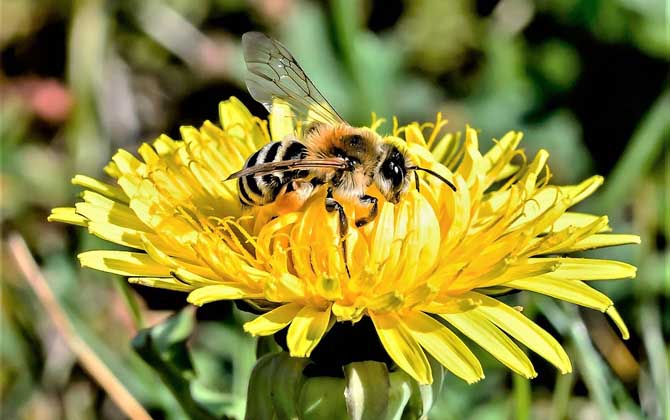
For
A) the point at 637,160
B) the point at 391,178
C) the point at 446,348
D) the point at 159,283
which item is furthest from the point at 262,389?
the point at 637,160

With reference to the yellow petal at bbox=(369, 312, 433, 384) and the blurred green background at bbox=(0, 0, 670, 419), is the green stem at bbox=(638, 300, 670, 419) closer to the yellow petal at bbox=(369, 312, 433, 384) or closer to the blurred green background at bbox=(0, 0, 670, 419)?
the blurred green background at bbox=(0, 0, 670, 419)

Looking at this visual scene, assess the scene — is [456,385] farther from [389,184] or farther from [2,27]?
[2,27]

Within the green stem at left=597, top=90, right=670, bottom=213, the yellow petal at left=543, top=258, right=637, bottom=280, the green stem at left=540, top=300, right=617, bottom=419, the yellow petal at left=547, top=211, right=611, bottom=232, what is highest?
the yellow petal at left=543, top=258, right=637, bottom=280

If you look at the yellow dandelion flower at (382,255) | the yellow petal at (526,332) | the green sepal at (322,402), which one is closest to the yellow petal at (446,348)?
the yellow dandelion flower at (382,255)

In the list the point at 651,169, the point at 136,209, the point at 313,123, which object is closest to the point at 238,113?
the point at 313,123

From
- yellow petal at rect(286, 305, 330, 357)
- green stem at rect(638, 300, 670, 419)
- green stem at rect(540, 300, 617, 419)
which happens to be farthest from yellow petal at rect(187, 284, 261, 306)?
green stem at rect(638, 300, 670, 419)

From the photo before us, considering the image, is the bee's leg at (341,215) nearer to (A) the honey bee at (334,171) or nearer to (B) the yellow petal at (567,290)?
(A) the honey bee at (334,171)
